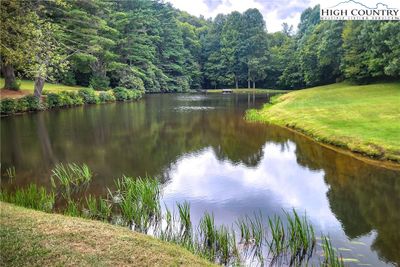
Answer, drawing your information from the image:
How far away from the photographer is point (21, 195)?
899 cm

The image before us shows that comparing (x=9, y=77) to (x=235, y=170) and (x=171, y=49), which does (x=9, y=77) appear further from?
(x=171, y=49)

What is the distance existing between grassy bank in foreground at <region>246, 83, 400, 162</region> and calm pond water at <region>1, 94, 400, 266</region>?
110cm

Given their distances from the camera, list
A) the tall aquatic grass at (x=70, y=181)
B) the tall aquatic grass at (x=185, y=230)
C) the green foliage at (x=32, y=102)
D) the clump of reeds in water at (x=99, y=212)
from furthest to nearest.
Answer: the green foliage at (x=32, y=102)
the tall aquatic grass at (x=70, y=181)
the clump of reeds in water at (x=99, y=212)
the tall aquatic grass at (x=185, y=230)

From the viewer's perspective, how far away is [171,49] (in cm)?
7262

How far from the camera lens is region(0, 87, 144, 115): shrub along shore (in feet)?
91.7

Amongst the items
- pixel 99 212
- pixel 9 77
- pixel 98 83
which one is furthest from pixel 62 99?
pixel 99 212

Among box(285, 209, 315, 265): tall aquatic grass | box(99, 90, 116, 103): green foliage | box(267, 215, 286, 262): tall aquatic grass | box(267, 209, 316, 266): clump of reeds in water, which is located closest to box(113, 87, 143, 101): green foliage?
box(99, 90, 116, 103): green foliage

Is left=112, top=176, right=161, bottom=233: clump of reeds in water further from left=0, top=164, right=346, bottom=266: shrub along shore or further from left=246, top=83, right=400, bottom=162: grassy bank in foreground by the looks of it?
left=246, top=83, right=400, bottom=162: grassy bank in foreground

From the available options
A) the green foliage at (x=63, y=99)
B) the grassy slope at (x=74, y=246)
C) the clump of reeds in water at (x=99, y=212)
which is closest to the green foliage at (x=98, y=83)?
the green foliage at (x=63, y=99)

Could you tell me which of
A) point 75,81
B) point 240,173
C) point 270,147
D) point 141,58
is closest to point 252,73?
point 141,58

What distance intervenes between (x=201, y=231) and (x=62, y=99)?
101 ft

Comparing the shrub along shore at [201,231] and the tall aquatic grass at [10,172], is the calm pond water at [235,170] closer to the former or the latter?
the tall aquatic grass at [10,172]

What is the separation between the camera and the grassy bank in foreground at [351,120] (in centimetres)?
1543

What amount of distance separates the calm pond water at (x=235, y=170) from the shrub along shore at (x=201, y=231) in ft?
2.35
